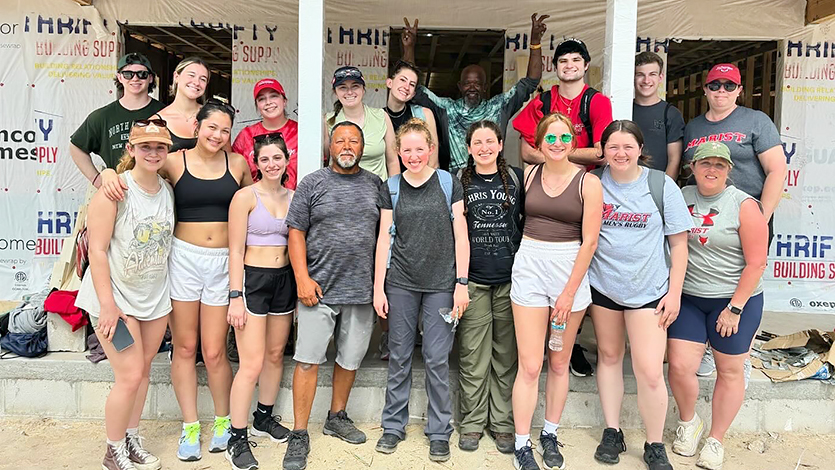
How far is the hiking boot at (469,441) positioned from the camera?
3279 millimetres

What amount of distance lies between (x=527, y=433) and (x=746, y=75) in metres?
6.40

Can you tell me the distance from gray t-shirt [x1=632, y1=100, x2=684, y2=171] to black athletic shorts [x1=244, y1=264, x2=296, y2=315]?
2304 millimetres

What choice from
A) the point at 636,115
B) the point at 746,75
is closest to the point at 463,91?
the point at 636,115

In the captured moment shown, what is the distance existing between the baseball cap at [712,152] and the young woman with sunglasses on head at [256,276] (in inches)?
84.7

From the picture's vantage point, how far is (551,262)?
2992mm

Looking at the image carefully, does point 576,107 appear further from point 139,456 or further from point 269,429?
point 139,456

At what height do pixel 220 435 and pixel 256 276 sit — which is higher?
pixel 256 276

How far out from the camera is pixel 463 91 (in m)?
4.06

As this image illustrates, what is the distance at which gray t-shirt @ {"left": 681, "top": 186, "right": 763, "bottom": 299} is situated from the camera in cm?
302

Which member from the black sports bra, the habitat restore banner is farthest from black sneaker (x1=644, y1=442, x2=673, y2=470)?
the habitat restore banner

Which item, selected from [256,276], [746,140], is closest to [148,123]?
[256,276]

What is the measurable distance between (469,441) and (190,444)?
1.51 meters

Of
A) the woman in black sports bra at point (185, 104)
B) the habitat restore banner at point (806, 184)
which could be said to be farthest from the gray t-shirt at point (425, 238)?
the habitat restore banner at point (806, 184)

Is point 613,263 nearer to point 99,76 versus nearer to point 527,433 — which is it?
point 527,433
